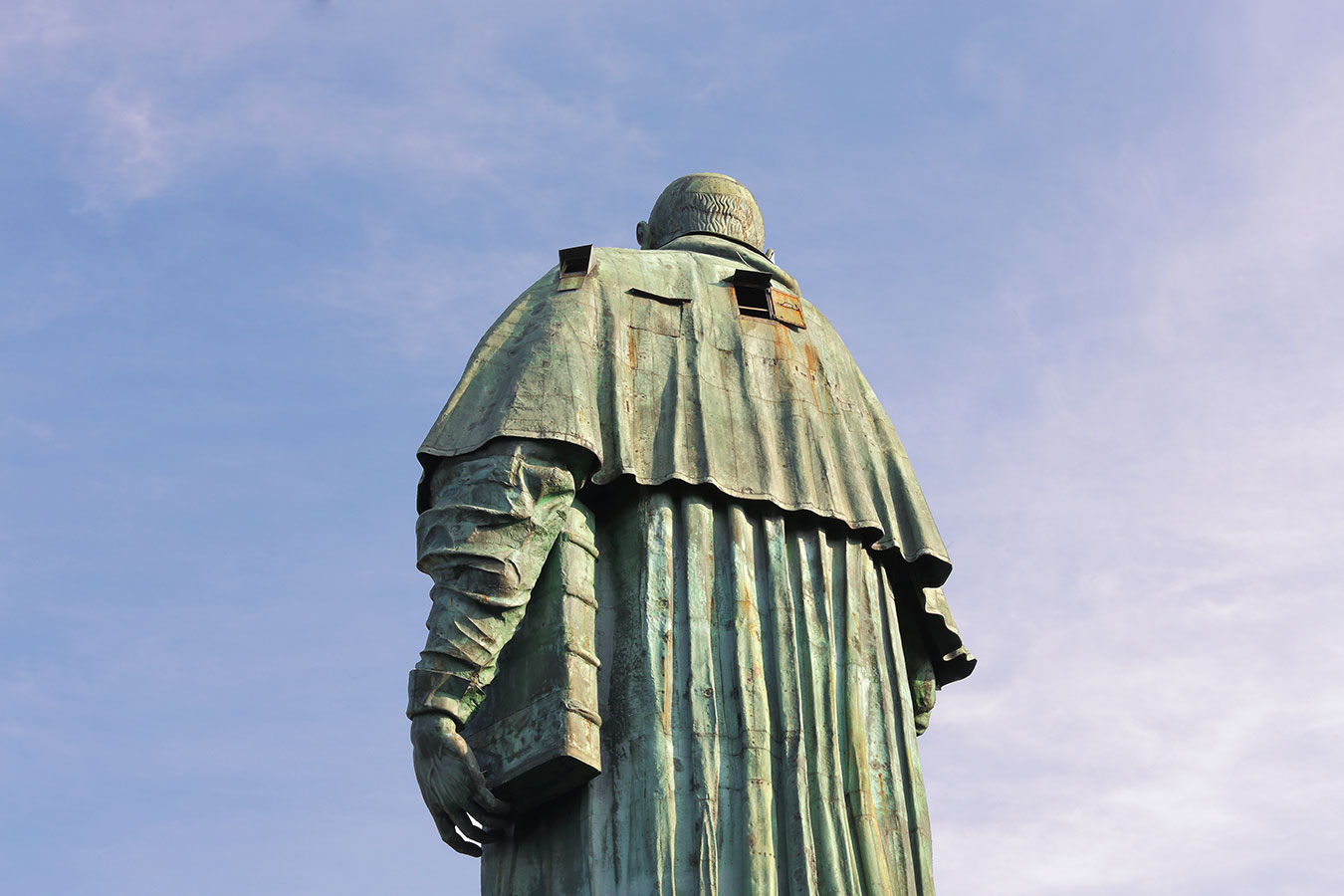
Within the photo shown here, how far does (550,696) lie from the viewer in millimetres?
9992

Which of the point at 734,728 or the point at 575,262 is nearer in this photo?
the point at 734,728

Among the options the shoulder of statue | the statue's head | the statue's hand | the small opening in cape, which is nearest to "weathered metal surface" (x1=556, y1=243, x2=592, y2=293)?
the shoulder of statue

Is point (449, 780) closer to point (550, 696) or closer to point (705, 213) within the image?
point (550, 696)

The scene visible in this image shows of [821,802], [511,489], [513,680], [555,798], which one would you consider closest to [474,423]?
[511,489]

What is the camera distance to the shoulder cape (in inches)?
423

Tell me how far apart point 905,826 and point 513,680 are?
2.30m

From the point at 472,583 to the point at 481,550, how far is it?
0.18m

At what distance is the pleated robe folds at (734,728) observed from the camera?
32.4ft

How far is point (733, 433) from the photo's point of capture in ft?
36.9

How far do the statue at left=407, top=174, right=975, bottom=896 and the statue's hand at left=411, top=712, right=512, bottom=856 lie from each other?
1 cm

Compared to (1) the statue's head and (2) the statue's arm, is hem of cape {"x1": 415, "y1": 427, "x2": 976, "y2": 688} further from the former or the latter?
(1) the statue's head

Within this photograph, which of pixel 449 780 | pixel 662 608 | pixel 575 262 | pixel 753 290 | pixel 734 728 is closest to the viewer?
pixel 449 780

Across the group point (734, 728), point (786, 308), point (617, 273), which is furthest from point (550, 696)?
point (786, 308)

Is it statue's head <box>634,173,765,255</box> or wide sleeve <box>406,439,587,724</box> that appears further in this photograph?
statue's head <box>634,173,765,255</box>
